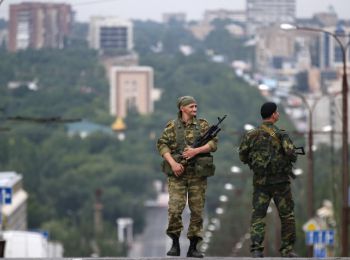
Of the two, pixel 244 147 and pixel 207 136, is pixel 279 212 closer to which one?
pixel 244 147

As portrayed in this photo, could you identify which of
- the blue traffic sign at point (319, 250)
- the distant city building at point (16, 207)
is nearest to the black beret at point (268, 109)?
the blue traffic sign at point (319, 250)

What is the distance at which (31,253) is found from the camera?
56.2 meters

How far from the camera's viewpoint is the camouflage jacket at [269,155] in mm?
26516

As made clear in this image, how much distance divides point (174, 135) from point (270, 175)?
1.19 m

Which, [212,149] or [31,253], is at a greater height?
[212,149]

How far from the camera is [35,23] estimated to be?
18638 cm

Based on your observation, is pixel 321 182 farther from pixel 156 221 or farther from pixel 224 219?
pixel 156 221

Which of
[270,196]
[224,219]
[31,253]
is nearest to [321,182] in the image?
[224,219]

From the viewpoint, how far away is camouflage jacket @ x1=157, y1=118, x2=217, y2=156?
86.2 ft

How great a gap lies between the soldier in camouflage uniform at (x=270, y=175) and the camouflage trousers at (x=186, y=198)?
0.65 meters

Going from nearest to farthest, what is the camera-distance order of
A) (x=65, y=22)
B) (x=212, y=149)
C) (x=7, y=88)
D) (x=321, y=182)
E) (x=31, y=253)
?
(x=212, y=149)
(x=31, y=253)
(x=321, y=182)
(x=7, y=88)
(x=65, y=22)

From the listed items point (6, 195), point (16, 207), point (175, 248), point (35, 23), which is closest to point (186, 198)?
point (175, 248)

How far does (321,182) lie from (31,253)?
6577 centimetres

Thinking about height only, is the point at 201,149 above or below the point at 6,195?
above
